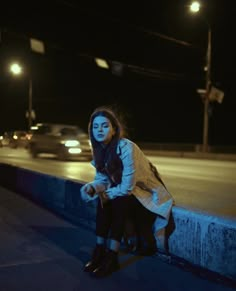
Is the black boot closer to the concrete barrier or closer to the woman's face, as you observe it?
the concrete barrier

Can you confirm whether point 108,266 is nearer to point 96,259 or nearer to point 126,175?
point 96,259

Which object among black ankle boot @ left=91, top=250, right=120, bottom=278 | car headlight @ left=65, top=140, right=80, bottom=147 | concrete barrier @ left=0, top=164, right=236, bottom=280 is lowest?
black ankle boot @ left=91, top=250, right=120, bottom=278

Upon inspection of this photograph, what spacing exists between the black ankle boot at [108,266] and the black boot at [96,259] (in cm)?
6

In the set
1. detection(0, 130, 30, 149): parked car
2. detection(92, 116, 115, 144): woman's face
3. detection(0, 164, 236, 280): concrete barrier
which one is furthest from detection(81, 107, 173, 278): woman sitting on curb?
detection(0, 130, 30, 149): parked car

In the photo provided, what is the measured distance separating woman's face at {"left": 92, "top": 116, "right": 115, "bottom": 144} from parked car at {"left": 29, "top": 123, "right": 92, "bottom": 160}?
16597mm

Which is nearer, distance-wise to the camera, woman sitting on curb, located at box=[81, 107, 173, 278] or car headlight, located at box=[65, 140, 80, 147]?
woman sitting on curb, located at box=[81, 107, 173, 278]

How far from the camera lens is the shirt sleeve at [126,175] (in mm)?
4789

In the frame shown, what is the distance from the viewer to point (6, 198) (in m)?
9.62

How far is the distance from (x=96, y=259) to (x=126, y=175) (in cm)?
85

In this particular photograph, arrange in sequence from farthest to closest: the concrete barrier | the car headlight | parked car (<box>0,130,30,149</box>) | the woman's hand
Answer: parked car (<box>0,130,30,149</box>) → the car headlight → the woman's hand → the concrete barrier

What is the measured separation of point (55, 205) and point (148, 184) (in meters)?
3.52

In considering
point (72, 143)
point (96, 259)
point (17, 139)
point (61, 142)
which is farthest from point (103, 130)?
point (17, 139)

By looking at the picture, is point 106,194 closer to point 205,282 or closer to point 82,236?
point 205,282

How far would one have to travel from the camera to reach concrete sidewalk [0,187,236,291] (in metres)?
4.38
